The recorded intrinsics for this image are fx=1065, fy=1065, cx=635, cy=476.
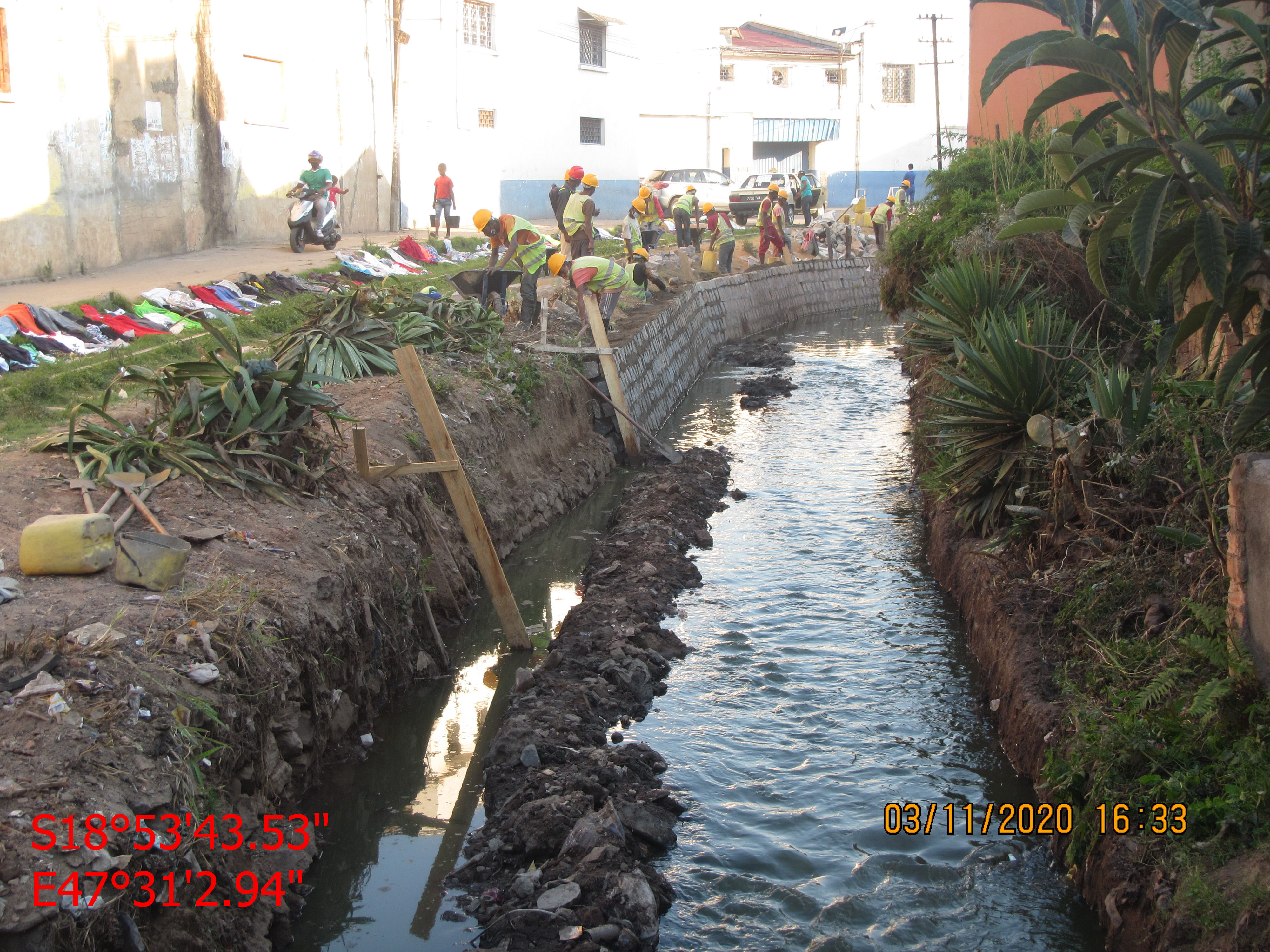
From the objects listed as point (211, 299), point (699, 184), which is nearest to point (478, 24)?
point (699, 184)

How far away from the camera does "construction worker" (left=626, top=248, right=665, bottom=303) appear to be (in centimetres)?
1523

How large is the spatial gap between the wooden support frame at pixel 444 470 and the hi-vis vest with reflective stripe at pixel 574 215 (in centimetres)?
888

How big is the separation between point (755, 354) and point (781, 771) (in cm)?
1513

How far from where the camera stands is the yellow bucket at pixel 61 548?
5191 mm

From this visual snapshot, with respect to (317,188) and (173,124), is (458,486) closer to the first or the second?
(173,124)

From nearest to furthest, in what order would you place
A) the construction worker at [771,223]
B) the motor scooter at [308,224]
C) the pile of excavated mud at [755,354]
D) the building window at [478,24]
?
the motor scooter at [308,224] < the pile of excavated mud at [755,354] < the construction worker at [771,223] < the building window at [478,24]

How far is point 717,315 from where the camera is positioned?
21.2 metres

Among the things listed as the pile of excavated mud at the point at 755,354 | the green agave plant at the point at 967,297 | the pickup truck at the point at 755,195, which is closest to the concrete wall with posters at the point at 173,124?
the pile of excavated mud at the point at 755,354

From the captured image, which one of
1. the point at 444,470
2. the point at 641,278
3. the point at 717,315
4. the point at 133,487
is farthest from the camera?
the point at 717,315

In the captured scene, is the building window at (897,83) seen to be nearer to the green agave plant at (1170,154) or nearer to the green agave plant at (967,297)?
the green agave plant at (967,297)

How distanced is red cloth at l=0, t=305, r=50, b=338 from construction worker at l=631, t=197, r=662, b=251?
44.6ft

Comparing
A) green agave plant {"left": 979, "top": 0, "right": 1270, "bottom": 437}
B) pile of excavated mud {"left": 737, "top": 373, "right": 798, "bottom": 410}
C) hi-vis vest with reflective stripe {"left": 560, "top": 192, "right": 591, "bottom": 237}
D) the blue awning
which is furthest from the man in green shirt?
the blue awning

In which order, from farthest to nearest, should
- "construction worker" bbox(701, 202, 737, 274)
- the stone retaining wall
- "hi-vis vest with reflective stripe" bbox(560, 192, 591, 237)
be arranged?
"construction worker" bbox(701, 202, 737, 274) → "hi-vis vest with reflective stripe" bbox(560, 192, 591, 237) → the stone retaining wall

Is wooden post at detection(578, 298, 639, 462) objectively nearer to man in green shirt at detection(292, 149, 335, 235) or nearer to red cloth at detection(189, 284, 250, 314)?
red cloth at detection(189, 284, 250, 314)
